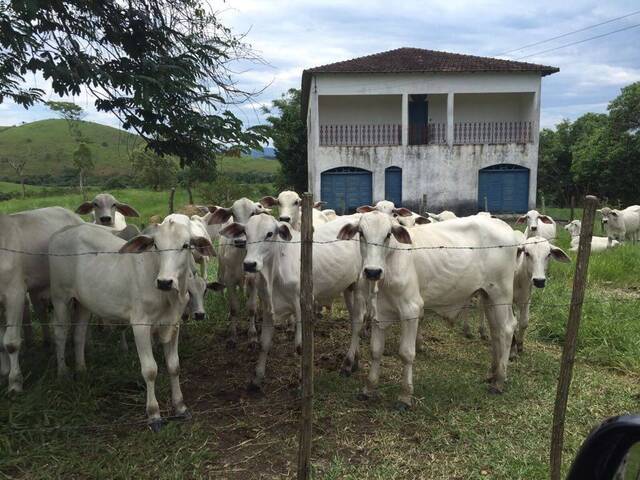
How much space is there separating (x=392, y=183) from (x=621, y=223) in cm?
872

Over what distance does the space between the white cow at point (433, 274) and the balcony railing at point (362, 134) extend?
57.0 feet

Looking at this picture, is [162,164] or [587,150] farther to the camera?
[587,150]

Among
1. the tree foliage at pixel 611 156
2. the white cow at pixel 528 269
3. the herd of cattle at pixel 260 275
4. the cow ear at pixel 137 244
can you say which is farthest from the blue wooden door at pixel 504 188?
the cow ear at pixel 137 244

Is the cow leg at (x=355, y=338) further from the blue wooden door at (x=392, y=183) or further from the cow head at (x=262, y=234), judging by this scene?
the blue wooden door at (x=392, y=183)

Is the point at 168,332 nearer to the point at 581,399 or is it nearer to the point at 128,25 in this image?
the point at 128,25

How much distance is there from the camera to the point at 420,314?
4898 mm

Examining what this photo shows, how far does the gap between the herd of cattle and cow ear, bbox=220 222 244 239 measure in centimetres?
1

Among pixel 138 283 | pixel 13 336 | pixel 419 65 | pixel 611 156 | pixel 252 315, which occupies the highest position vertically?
pixel 419 65

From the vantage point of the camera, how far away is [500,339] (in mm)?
5242

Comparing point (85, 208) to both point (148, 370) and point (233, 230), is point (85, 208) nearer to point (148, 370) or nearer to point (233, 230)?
point (233, 230)

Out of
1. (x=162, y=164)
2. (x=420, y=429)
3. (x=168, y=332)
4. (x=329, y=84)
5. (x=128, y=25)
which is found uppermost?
(x=329, y=84)

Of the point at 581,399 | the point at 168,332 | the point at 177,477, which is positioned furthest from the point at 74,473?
the point at 581,399

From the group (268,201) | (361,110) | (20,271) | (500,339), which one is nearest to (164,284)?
(20,271)

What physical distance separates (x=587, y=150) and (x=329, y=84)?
1761 cm
